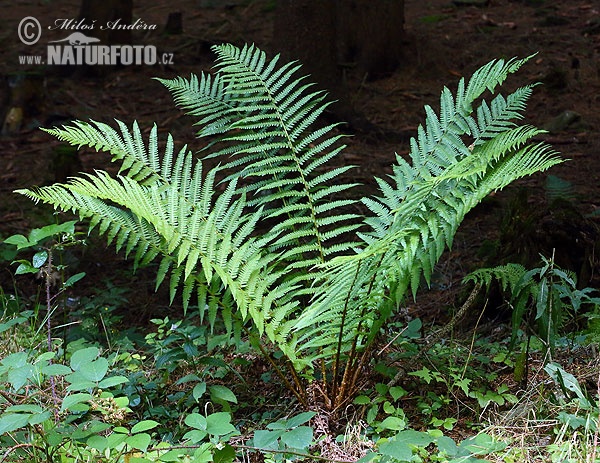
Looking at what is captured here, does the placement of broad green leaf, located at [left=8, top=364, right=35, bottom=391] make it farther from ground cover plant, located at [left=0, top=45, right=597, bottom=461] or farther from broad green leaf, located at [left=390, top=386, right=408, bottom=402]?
broad green leaf, located at [left=390, top=386, right=408, bottom=402]

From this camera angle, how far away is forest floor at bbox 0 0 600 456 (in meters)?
4.01

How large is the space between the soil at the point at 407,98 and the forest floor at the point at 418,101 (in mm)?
12

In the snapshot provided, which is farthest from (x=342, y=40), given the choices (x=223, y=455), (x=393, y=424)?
(x=223, y=455)

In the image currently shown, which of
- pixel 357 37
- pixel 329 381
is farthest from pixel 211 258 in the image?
pixel 357 37

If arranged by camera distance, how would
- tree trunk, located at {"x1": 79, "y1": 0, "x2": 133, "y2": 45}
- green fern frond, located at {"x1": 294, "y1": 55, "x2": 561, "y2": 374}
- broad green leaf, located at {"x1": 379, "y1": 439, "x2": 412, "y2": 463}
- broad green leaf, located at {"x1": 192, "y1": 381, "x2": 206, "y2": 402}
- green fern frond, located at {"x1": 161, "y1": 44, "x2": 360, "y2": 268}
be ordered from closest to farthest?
broad green leaf, located at {"x1": 379, "y1": 439, "x2": 412, "y2": 463}
green fern frond, located at {"x1": 294, "y1": 55, "x2": 561, "y2": 374}
broad green leaf, located at {"x1": 192, "y1": 381, "x2": 206, "y2": 402}
green fern frond, located at {"x1": 161, "y1": 44, "x2": 360, "y2": 268}
tree trunk, located at {"x1": 79, "y1": 0, "x2": 133, "y2": 45}

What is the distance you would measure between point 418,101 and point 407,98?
13cm

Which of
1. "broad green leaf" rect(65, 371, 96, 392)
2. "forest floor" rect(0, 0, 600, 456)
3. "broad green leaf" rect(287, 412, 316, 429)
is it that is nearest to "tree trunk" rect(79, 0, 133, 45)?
"forest floor" rect(0, 0, 600, 456)

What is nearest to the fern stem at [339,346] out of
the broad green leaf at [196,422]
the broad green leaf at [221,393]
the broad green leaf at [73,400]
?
the broad green leaf at [221,393]

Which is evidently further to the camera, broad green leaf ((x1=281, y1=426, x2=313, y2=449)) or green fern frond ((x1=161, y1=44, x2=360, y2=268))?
green fern frond ((x1=161, y1=44, x2=360, y2=268))

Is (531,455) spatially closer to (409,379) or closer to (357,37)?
(409,379)

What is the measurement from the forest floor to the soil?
1 centimetres

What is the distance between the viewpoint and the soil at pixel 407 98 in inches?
166

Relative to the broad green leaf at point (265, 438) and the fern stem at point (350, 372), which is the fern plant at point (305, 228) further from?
the broad green leaf at point (265, 438)

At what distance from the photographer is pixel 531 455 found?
7.78ft
